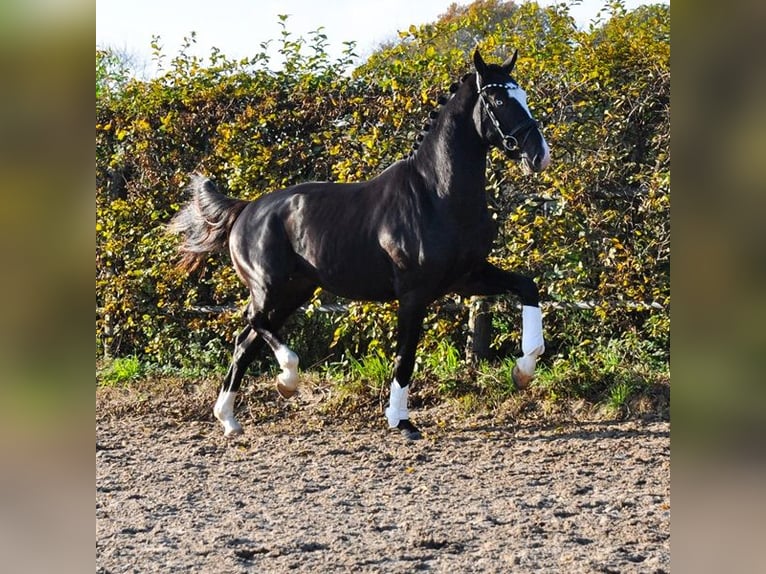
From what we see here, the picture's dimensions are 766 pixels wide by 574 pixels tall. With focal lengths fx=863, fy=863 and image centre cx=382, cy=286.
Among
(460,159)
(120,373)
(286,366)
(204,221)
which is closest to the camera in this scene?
(460,159)

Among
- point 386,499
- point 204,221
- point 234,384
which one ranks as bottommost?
point 386,499

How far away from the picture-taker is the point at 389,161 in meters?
6.93

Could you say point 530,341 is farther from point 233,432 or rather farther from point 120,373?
point 120,373

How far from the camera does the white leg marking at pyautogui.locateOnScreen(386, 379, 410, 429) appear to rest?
5.61 m

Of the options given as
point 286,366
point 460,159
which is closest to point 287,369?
point 286,366

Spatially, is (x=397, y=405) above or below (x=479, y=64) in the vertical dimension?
below

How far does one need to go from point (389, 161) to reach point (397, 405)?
221 centimetres

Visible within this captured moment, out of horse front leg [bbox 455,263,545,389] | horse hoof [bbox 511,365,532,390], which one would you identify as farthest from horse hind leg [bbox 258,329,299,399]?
horse hoof [bbox 511,365,532,390]

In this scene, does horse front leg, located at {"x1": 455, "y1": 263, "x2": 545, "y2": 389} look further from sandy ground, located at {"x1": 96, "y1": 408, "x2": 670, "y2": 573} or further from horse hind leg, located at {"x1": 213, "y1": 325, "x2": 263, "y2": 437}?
horse hind leg, located at {"x1": 213, "y1": 325, "x2": 263, "y2": 437}

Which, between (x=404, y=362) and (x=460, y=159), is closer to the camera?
(x=460, y=159)

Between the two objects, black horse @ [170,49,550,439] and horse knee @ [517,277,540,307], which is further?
horse knee @ [517,277,540,307]
